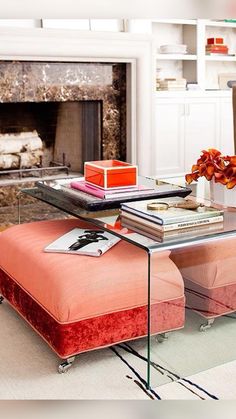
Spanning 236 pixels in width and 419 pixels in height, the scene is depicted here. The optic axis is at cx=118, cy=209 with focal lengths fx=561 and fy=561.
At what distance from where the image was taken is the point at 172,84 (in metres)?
5.15

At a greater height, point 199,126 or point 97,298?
point 199,126

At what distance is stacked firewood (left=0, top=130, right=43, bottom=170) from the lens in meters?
4.50

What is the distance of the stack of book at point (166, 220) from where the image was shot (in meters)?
1.84

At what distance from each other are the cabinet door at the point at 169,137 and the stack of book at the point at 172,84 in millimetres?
120

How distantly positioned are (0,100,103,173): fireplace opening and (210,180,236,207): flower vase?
8.44ft

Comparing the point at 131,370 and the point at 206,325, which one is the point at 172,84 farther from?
the point at 131,370

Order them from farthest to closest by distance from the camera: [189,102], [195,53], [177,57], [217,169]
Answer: [195,53] → [177,57] → [189,102] → [217,169]

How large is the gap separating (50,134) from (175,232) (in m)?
Result: 3.13

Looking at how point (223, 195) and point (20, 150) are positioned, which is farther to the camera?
point (20, 150)

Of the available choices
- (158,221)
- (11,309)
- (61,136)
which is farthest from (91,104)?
(158,221)

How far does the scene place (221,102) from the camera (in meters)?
5.54

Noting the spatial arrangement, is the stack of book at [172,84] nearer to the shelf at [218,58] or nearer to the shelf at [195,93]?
the shelf at [195,93]

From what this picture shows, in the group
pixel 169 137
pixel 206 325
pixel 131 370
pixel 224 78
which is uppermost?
pixel 224 78

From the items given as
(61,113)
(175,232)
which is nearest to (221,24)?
(61,113)
